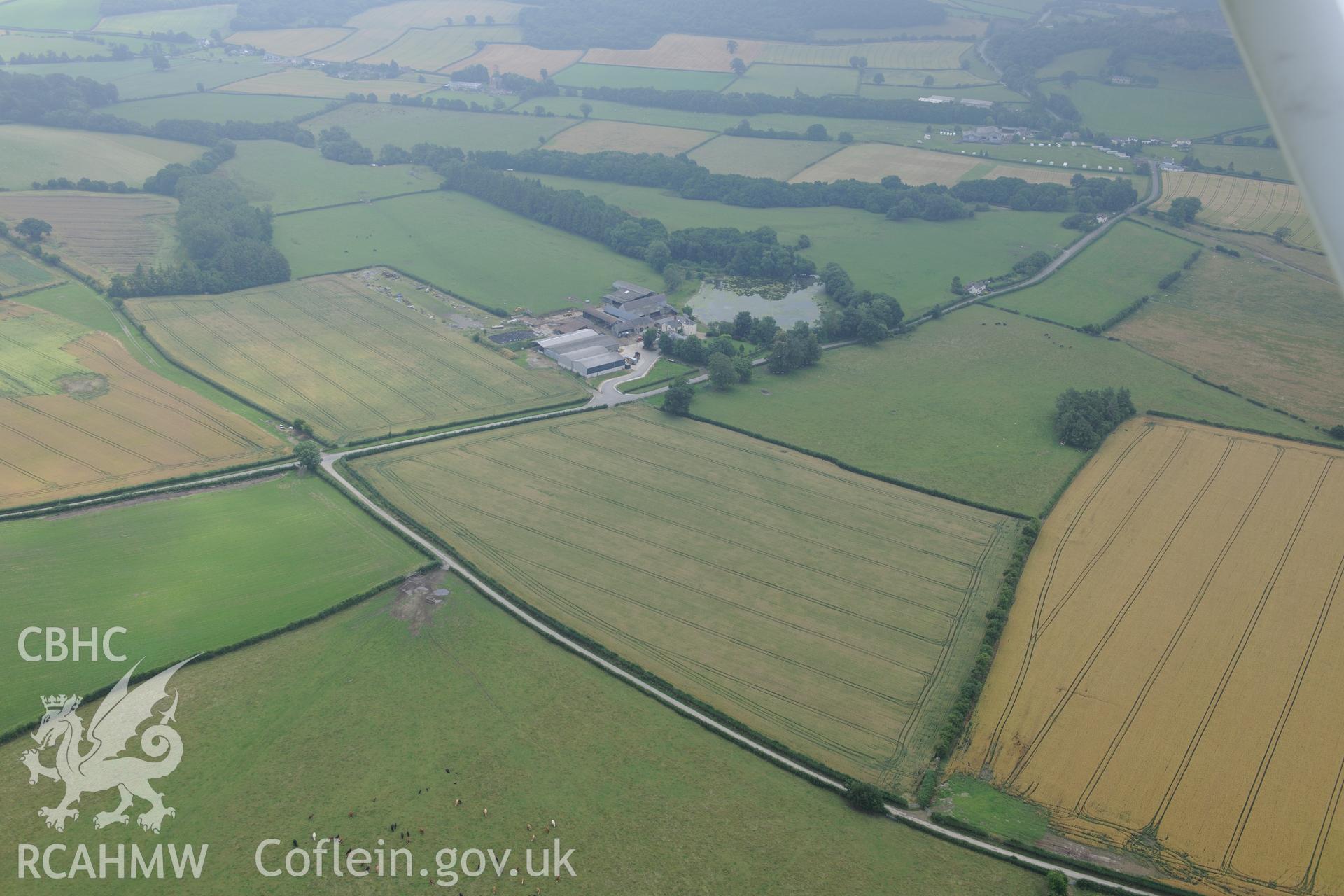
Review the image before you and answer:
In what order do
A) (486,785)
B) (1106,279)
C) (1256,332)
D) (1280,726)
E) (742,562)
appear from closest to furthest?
(486,785) → (1280,726) → (742,562) → (1256,332) → (1106,279)

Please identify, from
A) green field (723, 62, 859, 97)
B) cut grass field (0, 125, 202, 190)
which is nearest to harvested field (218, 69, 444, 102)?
cut grass field (0, 125, 202, 190)

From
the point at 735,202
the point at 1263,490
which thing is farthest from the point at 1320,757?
the point at 735,202

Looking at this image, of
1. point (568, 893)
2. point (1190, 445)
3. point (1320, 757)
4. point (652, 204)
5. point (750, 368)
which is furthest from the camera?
point (652, 204)

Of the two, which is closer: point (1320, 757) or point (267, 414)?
point (1320, 757)

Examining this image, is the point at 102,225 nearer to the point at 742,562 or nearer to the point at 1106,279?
the point at 742,562

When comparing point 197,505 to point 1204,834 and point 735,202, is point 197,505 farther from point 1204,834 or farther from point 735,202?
point 735,202

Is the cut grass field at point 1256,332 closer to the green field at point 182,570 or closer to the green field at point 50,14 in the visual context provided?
the green field at point 182,570

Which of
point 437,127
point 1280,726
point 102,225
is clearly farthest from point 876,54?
point 1280,726
